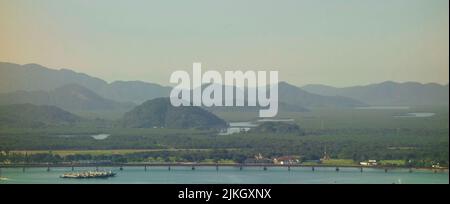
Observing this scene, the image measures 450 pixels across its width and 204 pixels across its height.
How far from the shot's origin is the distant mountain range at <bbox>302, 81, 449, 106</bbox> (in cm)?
1231

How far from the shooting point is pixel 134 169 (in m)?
11.0

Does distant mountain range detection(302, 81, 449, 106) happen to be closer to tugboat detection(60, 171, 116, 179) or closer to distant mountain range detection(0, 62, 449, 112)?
distant mountain range detection(0, 62, 449, 112)

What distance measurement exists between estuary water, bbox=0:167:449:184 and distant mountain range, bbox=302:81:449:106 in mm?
1636

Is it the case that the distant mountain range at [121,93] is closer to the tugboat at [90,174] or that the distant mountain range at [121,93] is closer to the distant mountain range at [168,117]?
the distant mountain range at [168,117]

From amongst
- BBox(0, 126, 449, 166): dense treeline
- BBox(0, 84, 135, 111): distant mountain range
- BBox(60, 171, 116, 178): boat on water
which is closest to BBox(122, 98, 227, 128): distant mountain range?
BBox(0, 126, 449, 166): dense treeline

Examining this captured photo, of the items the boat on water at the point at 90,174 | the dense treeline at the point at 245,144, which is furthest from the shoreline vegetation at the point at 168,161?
the boat on water at the point at 90,174

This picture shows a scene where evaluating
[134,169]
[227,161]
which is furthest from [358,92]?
[134,169]

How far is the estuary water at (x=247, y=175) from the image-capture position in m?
9.70

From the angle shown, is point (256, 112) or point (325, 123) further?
point (325, 123)

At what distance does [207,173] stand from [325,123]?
3.32 m

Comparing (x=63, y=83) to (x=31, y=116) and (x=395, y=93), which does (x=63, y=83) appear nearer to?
(x=31, y=116)

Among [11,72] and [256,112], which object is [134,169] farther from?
[11,72]

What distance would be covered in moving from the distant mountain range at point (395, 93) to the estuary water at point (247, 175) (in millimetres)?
1636

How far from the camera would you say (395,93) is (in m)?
13.1
